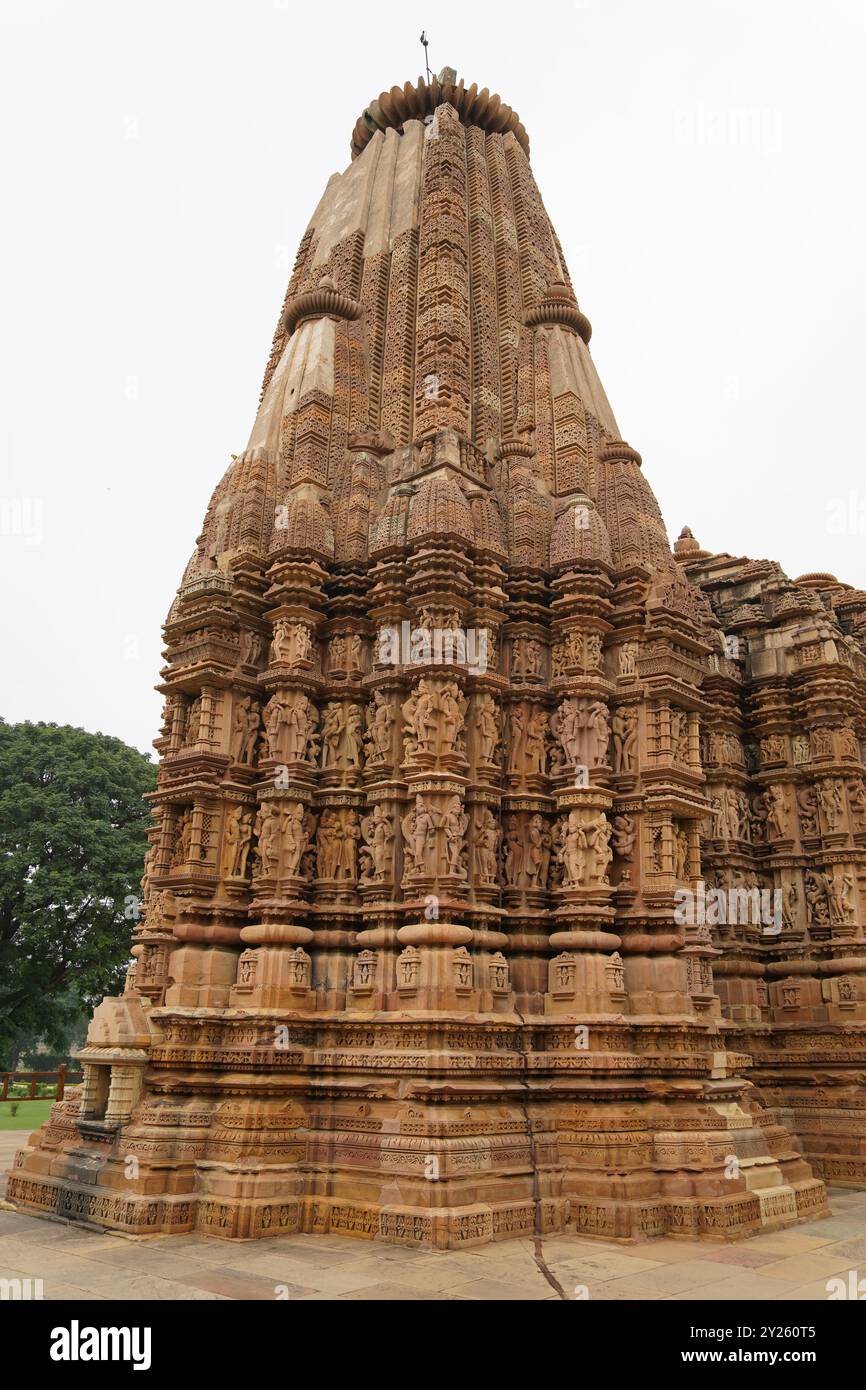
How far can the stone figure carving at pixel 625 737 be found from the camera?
1352 centimetres

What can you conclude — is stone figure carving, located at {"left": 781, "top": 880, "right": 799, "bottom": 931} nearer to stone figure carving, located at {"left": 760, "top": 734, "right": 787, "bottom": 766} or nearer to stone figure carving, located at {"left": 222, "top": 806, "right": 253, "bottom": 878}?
stone figure carving, located at {"left": 760, "top": 734, "right": 787, "bottom": 766}

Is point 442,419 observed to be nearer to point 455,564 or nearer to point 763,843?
point 455,564

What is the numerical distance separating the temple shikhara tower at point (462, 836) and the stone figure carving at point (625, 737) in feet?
0.26

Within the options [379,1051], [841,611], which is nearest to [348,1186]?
[379,1051]

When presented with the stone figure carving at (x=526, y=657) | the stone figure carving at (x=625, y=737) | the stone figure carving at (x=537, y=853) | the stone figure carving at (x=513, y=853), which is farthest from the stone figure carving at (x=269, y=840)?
the stone figure carving at (x=625, y=737)

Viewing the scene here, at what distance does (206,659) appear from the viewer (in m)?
13.3

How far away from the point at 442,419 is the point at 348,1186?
407 inches

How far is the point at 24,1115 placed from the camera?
27734 mm

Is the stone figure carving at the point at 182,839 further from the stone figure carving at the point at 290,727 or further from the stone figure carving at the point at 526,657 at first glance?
the stone figure carving at the point at 526,657


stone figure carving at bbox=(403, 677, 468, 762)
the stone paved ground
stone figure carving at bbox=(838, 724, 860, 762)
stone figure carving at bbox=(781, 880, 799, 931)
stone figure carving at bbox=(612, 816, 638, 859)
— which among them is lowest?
the stone paved ground

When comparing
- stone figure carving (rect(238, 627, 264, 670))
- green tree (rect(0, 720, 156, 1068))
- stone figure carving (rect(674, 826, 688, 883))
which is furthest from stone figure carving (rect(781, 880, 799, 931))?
green tree (rect(0, 720, 156, 1068))

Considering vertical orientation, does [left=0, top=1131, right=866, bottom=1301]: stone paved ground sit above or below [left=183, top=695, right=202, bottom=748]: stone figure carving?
below

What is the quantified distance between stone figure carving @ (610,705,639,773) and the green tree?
2273cm

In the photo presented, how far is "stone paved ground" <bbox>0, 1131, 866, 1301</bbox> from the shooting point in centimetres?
812
